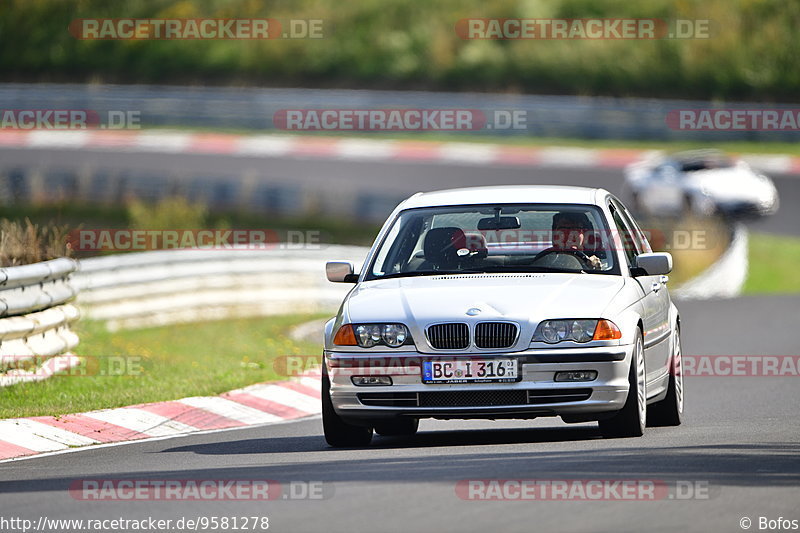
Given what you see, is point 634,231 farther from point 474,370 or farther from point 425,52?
point 425,52

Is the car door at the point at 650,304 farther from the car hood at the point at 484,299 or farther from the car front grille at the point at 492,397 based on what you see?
the car front grille at the point at 492,397

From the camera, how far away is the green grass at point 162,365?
12.6m

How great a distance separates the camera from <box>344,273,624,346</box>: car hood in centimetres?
948

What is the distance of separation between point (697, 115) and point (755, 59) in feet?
17.9

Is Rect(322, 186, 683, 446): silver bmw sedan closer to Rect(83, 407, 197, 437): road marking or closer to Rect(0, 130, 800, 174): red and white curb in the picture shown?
Rect(83, 407, 197, 437): road marking

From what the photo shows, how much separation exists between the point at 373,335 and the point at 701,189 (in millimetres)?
23289

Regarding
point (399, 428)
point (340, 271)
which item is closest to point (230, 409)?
point (399, 428)

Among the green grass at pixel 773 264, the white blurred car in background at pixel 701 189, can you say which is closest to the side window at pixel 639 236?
the green grass at pixel 773 264

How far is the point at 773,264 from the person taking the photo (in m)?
28.8

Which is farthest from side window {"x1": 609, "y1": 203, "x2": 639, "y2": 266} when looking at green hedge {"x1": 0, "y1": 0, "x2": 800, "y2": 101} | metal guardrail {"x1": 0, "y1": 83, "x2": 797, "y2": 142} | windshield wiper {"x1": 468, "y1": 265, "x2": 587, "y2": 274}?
green hedge {"x1": 0, "y1": 0, "x2": 800, "y2": 101}

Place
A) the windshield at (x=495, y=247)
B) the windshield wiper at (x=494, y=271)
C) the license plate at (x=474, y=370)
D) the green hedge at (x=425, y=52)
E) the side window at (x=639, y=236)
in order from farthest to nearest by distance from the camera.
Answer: the green hedge at (x=425, y=52) < the side window at (x=639, y=236) < the windshield at (x=495, y=247) < the windshield wiper at (x=494, y=271) < the license plate at (x=474, y=370)

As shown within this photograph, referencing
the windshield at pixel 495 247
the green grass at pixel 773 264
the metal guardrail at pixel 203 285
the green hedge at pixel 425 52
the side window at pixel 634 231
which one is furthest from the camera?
the green hedge at pixel 425 52

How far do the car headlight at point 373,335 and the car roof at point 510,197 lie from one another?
140 centimetres

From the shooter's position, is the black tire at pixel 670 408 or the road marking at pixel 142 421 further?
the road marking at pixel 142 421
